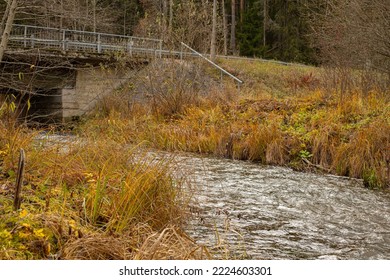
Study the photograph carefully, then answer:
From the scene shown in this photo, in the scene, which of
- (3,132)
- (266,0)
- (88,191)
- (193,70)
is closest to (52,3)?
(3,132)

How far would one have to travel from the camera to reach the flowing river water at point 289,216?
401 cm

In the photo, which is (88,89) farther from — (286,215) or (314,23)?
(286,215)

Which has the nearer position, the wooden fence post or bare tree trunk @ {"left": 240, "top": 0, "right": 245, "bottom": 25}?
the wooden fence post

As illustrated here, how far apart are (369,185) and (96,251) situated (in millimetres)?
5274

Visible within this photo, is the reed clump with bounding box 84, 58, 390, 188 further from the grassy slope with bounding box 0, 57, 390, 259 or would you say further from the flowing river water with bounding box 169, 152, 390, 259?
the flowing river water with bounding box 169, 152, 390, 259

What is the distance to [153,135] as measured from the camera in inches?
419

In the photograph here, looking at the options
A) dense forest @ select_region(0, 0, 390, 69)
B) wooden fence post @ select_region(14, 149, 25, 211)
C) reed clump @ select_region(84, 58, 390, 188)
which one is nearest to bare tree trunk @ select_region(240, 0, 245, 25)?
dense forest @ select_region(0, 0, 390, 69)

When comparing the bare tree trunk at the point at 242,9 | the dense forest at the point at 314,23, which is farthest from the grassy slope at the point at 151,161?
the bare tree trunk at the point at 242,9

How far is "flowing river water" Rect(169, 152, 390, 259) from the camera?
4012mm

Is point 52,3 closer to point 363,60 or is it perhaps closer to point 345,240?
point 345,240

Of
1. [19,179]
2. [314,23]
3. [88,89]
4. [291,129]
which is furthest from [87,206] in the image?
[88,89]

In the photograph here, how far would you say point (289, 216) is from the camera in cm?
513

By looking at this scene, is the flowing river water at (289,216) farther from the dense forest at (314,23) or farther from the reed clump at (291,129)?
the dense forest at (314,23)

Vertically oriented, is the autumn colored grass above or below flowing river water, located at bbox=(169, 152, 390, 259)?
above
